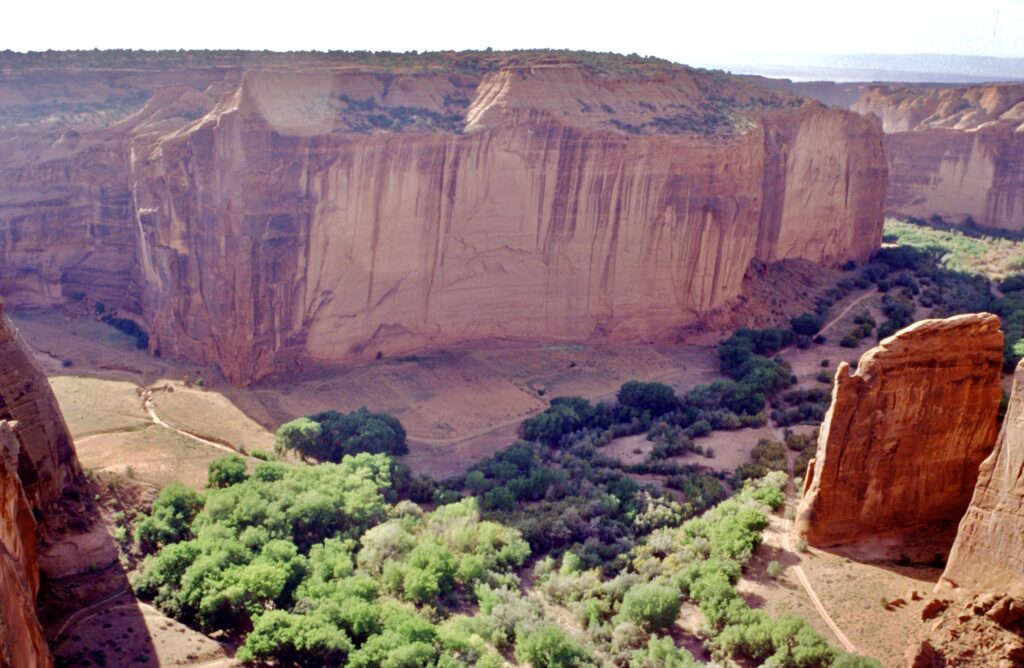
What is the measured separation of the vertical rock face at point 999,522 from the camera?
52.4 ft

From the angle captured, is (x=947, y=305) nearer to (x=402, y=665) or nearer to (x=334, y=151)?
(x=334, y=151)

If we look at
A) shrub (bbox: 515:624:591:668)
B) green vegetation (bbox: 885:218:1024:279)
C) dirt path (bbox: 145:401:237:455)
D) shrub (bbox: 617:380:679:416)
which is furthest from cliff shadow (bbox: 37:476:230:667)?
green vegetation (bbox: 885:218:1024:279)

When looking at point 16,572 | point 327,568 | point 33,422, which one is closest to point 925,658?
point 327,568

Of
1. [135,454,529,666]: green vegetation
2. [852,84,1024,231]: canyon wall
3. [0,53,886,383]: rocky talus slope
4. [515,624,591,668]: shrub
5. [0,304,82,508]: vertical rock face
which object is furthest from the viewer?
[852,84,1024,231]: canyon wall

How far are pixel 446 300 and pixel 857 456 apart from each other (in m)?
18.8

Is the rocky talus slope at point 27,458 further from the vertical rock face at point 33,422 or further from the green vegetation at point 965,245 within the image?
the green vegetation at point 965,245

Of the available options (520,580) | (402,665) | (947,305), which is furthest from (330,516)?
(947,305)

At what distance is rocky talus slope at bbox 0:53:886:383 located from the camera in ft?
106

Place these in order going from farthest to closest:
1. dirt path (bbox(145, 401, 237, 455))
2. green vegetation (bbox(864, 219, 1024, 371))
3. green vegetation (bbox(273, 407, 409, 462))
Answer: green vegetation (bbox(864, 219, 1024, 371)), green vegetation (bbox(273, 407, 409, 462)), dirt path (bbox(145, 401, 237, 455))

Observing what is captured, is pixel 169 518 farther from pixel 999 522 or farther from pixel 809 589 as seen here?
pixel 999 522

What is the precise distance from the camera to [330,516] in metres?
23.3

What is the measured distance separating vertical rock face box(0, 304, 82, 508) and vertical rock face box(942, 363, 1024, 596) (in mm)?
19101

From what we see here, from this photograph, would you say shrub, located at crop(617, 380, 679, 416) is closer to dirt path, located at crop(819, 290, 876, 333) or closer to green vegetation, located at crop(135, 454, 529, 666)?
green vegetation, located at crop(135, 454, 529, 666)

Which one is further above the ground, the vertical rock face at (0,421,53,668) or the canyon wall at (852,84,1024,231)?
the canyon wall at (852,84,1024,231)
